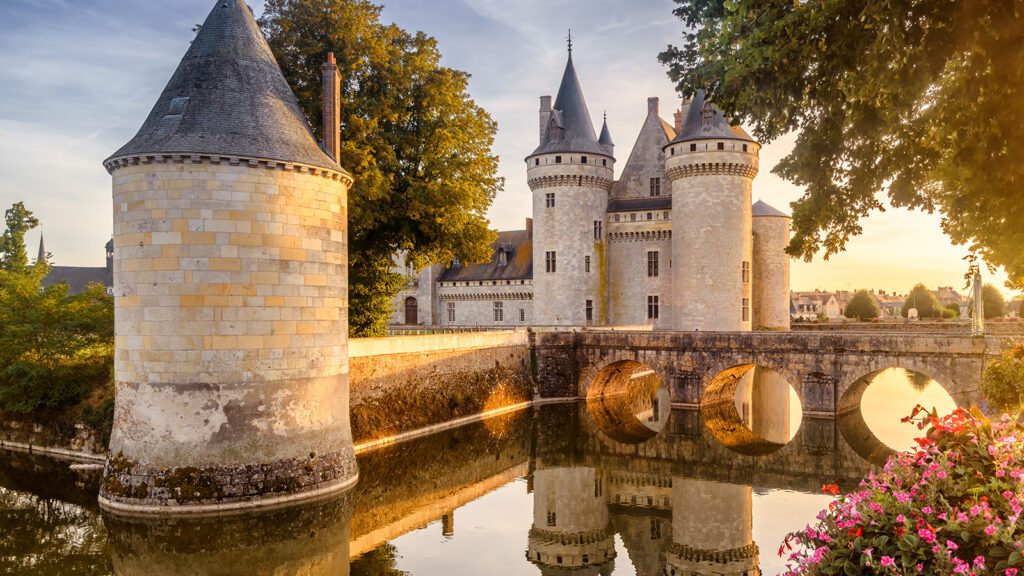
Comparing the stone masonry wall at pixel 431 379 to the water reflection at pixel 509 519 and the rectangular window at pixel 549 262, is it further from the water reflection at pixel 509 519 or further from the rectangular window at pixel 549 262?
the rectangular window at pixel 549 262

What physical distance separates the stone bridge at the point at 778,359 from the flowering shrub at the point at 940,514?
1665cm

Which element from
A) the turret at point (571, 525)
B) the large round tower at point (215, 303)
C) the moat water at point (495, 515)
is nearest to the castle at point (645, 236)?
the moat water at point (495, 515)

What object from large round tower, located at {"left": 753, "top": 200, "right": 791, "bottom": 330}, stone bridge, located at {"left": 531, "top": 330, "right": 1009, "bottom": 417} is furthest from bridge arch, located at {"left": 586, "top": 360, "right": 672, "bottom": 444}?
large round tower, located at {"left": 753, "top": 200, "right": 791, "bottom": 330}

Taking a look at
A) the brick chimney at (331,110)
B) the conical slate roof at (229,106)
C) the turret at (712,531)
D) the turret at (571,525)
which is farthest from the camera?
the brick chimney at (331,110)

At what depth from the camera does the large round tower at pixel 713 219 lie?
31.3m

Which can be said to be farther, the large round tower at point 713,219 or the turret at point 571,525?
the large round tower at point 713,219

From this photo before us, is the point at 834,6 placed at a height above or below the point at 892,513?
above

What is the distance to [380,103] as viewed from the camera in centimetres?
1861

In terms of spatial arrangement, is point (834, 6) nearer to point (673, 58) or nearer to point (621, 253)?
point (673, 58)

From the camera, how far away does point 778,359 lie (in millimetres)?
23188

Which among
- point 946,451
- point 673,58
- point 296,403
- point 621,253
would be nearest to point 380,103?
point 296,403

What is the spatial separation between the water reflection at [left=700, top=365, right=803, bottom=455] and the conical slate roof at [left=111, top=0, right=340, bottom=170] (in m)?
13.9

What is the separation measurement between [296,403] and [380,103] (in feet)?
30.0

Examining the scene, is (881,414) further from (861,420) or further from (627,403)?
(627,403)
